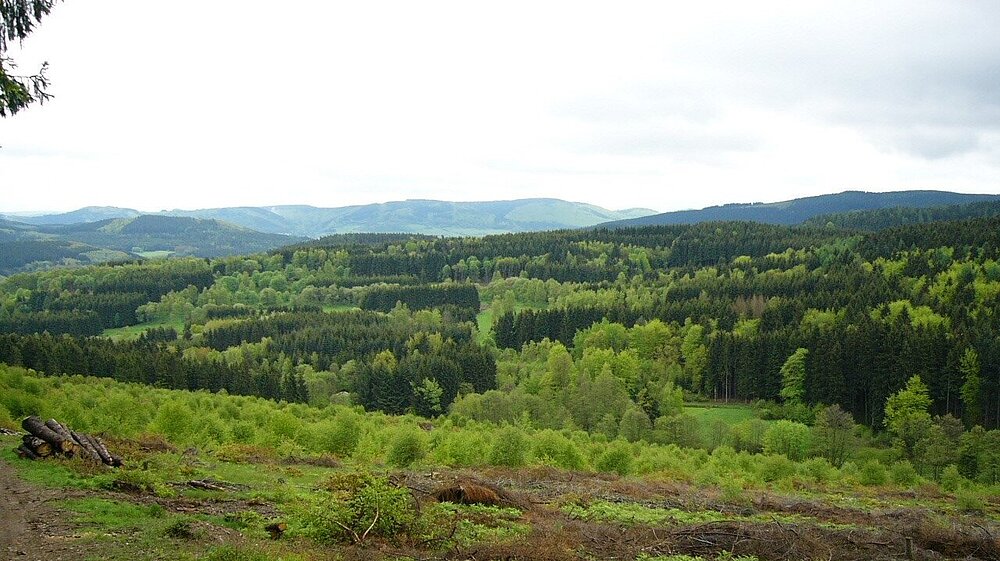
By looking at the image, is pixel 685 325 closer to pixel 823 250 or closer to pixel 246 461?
pixel 823 250

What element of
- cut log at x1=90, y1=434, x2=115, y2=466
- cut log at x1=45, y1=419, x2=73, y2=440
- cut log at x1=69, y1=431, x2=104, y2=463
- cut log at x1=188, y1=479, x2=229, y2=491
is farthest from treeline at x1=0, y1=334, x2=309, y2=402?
cut log at x1=188, y1=479, x2=229, y2=491

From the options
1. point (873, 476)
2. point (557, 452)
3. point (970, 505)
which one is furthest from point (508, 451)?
point (873, 476)

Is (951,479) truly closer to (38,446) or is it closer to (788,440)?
(788,440)

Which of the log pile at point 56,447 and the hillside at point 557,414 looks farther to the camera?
A: the log pile at point 56,447

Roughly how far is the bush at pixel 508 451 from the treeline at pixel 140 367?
174 feet

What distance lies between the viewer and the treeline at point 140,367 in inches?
3123

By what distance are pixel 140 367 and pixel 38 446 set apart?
69.0m

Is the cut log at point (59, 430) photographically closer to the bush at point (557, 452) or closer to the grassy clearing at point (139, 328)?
the bush at point (557, 452)

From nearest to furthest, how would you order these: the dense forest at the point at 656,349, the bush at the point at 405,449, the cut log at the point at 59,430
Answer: the cut log at the point at 59,430, the bush at the point at 405,449, the dense forest at the point at 656,349

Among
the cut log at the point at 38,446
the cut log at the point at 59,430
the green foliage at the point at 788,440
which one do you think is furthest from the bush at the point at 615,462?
the cut log at the point at 38,446

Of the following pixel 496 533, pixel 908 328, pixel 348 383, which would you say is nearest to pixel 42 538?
pixel 496 533

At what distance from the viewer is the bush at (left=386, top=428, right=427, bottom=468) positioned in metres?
41.8

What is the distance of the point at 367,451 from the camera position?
45688mm

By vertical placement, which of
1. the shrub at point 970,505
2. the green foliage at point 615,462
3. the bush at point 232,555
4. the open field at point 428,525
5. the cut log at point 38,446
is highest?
the bush at point 232,555
